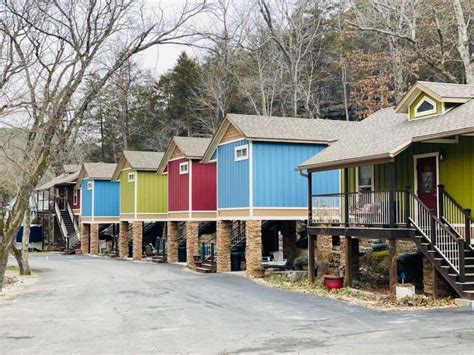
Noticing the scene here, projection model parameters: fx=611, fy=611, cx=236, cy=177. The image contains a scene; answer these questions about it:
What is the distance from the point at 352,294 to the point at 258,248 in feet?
24.2

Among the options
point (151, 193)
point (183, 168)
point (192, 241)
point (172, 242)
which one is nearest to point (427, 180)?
point (192, 241)

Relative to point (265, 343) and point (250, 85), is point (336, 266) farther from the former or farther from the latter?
point (250, 85)

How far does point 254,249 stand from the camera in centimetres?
2492

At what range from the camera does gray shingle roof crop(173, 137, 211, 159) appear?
103ft

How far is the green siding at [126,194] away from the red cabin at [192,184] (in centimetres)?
665

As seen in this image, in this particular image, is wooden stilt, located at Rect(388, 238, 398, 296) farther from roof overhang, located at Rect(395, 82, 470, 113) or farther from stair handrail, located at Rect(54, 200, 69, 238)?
stair handrail, located at Rect(54, 200, 69, 238)

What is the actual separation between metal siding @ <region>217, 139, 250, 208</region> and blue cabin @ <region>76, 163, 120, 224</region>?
63.2ft

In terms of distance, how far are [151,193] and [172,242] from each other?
18.8 ft

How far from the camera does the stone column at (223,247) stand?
27.5 meters

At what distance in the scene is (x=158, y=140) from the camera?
2344 inches

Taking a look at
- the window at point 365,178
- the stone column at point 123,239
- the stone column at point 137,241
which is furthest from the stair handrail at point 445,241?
the stone column at point 123,239

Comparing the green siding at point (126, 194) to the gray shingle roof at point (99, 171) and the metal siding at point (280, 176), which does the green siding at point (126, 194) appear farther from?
the metal siding at point (280, 176)

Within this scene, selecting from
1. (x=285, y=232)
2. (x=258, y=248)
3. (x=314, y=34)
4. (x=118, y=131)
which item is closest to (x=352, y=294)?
(x=258, y=248)

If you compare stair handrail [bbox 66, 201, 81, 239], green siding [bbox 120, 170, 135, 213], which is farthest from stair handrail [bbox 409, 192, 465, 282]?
stair handrail [bbox 66, 201, 81, 239]
